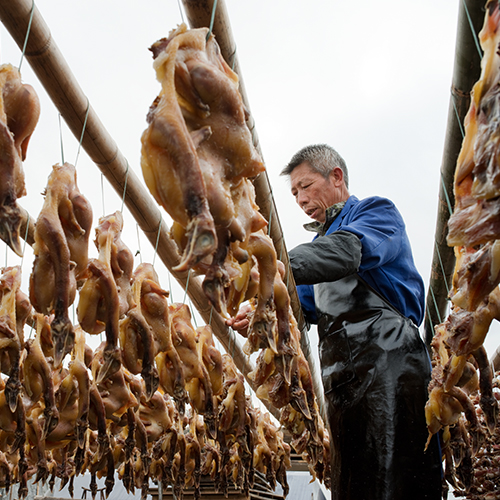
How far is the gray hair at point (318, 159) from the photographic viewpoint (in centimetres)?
505

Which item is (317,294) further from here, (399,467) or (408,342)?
(399,467)

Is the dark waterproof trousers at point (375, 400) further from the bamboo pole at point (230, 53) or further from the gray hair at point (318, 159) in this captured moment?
the gray hair at point (318, 159)

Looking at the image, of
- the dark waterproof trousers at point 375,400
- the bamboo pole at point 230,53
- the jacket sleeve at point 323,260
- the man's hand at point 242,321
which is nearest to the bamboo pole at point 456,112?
the dark waterproof trousers at point 375,400

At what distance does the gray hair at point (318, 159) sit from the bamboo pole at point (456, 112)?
105 centimetres

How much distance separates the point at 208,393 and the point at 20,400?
155 cm

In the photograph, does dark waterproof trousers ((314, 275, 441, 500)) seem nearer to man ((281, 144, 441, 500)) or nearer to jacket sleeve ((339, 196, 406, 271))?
man ((281, 144, 441, 500))

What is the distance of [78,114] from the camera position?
11.4ft

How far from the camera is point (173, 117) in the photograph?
5.77 feet

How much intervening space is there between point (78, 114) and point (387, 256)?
244 cm

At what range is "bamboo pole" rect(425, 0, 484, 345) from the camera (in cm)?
285

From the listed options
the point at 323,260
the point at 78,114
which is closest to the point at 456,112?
the point at 323,260

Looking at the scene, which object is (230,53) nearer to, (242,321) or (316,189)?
(242,321)

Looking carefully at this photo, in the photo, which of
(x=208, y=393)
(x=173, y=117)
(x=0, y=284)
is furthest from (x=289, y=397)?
(x=173, y=117)

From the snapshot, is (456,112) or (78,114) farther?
(78,114)
